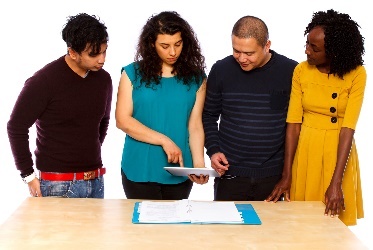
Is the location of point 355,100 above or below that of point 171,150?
above

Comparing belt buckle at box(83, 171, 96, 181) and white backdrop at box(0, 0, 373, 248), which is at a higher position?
white backdrop at box(0, 0, 373, 248)

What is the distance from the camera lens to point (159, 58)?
279 cm

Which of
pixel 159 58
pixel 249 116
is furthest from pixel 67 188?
pixel 249 116

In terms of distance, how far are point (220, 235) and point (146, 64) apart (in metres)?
0.95

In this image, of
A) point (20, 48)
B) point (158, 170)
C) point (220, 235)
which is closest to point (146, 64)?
point (158, 170)

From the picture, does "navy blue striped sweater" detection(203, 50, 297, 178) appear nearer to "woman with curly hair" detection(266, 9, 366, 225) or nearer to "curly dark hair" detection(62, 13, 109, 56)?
"woman with curly hair" detection(266, 9, 366, 225)

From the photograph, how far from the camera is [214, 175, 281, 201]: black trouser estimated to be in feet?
9.26

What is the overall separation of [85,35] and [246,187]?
1012mm

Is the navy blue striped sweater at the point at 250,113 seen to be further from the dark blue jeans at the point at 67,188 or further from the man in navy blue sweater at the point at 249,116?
the dark blue jeans at the point at 67,188

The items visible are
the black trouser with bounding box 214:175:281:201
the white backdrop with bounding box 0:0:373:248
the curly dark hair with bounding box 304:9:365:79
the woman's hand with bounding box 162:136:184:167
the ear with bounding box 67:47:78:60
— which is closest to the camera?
the curly dark hair with bounding box 304:9:365:79

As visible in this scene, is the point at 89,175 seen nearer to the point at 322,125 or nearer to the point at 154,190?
the point at 154,190

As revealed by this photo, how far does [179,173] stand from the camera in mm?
2680

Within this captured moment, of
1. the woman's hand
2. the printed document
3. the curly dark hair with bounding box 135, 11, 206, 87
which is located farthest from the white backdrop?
the printed document

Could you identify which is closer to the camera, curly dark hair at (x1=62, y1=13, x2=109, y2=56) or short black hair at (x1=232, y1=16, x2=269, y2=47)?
curly dark hair at (x1=62, y1=13, x2=109, y2=56)
